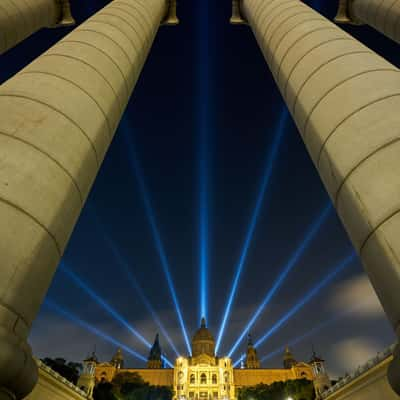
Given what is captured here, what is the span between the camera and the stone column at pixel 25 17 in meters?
15.5

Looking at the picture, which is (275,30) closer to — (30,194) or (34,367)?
(30,194)

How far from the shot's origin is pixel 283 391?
10412 cm

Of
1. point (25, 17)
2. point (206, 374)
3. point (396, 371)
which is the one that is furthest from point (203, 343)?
point (396, 371)

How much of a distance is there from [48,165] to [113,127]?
8.91 ft

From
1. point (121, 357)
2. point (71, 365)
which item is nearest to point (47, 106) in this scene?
point (71, 365)

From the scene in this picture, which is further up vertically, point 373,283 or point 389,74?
point 389,74

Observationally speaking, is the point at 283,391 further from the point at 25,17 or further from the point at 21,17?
the point at 21,17

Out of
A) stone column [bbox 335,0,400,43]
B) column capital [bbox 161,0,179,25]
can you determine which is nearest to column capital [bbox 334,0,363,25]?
stone column [bbox 335,0,400,43]

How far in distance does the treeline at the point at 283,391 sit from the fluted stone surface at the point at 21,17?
96.2 meters

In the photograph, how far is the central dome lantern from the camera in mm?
151500

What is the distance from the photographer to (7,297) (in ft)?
12.3

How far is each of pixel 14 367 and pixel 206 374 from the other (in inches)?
5667

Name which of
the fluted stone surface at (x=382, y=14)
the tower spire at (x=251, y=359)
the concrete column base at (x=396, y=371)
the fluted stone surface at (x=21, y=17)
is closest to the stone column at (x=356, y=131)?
the concrete column base at (x=396, y=371)

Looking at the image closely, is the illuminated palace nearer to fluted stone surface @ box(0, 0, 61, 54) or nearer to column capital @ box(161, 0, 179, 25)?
column capital @ box(161, 0, 179, 25)
